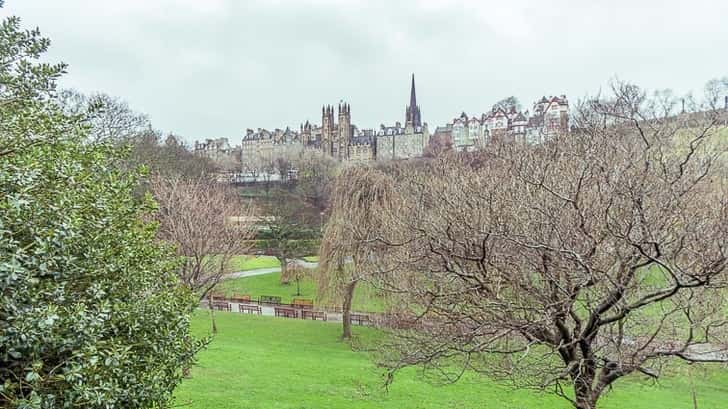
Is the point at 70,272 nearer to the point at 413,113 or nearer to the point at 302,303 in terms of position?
the point at 302,303

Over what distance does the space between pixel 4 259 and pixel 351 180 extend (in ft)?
40.1

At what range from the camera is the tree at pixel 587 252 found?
4.94 meters

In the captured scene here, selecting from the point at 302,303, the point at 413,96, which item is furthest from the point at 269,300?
the point at 413,96

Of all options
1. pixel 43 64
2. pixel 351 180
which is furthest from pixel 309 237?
pixel 43 64

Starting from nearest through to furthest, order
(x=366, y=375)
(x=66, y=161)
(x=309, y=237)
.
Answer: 1. (x=66, y=161)
2. (x=366, y=375)
3. (x=309, y=237)

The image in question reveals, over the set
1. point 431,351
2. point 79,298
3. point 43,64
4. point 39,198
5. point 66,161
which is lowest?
point 431,351

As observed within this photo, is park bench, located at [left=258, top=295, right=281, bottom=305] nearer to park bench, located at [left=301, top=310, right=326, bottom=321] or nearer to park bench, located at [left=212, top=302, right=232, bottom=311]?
park bench, located at [left=212, top=302, right=232, bottom=311]

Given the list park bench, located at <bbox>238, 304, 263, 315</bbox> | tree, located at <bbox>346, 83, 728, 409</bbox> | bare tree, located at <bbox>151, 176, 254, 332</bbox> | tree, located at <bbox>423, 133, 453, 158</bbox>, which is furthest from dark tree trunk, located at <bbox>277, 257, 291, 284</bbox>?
tree, located at <bbox>346, 83, 728, 409</bbox>

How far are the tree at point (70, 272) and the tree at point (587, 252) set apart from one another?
2837 mm

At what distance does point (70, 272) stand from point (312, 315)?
16.5m

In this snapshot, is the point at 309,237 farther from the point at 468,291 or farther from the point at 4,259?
the point at 4,259

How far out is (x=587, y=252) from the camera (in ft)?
17.1

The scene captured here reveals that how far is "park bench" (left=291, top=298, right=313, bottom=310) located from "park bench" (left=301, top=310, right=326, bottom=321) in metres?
0.74

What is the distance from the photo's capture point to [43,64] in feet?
13.8
